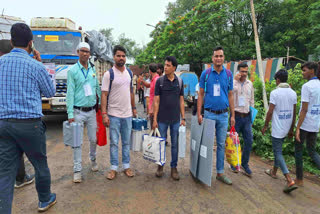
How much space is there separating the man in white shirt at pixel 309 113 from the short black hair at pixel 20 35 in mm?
3746

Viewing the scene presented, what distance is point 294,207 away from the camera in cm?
285

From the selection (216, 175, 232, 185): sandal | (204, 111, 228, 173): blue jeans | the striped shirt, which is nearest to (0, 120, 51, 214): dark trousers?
the striped shirt

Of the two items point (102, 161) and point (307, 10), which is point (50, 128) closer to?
point (102, 161)

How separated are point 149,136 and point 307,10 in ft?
46.3

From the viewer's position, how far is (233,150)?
3492 mm

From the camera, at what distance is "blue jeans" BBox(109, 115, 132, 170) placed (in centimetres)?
353

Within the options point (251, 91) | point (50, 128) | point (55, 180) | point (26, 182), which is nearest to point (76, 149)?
point (55, 180)

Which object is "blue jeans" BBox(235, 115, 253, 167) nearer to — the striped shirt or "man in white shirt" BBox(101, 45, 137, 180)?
"man in white shirt" BBox(101, 45, 137, 180)

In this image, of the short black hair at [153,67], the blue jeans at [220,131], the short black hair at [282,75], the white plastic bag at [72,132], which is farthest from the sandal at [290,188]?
the short black hair at [153,67]

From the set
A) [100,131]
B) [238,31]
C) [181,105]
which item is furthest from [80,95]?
[238,31]

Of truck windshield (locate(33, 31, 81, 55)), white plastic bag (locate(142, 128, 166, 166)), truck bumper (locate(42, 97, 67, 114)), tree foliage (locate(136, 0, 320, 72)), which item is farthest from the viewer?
tree foliage (locate(136, 0, 320, 72))

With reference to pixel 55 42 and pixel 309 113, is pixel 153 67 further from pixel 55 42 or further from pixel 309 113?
pixel 55 42

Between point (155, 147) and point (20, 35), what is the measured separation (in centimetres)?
226

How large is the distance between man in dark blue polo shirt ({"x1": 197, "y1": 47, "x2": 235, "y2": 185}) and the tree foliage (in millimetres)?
9663
